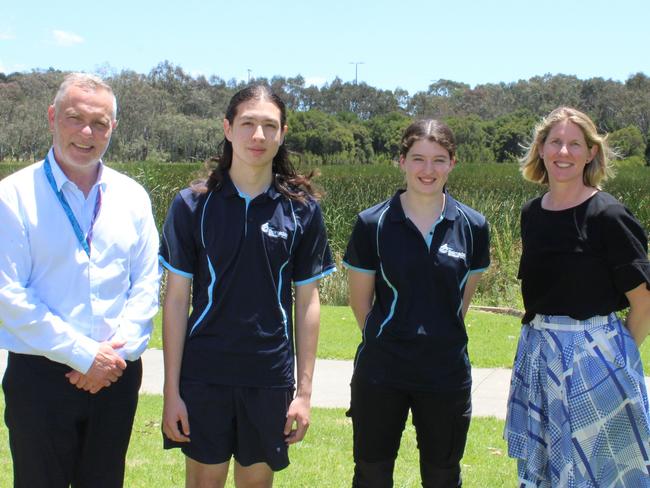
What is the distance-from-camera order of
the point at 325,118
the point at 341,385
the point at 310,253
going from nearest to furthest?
the point at 310,253 → the point at 341,385 → the point at 325,118

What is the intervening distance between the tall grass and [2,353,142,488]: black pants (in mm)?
8201

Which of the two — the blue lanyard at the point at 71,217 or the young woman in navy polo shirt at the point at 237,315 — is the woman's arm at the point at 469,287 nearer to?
the young woman in navy polo shirt at the point at 237,315

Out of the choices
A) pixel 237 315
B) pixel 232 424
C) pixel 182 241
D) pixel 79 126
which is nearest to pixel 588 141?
pixel 237 315

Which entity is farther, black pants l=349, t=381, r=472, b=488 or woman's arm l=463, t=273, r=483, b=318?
woman's arm l=463, t=273, r=483, b=318

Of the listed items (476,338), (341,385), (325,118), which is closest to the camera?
(341,385)

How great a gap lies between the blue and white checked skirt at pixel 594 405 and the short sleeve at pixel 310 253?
3.85 ft

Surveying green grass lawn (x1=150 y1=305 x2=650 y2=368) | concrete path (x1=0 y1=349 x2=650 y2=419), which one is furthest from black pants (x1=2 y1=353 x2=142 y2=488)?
green grass lawn (x1=150 y1=305 x2=650 y2=368)

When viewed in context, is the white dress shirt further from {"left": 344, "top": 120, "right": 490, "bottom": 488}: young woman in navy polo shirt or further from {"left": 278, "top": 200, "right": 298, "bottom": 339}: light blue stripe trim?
{"left": 344, "top": 120, "right": 490, "bottom": 488}: young woman in navy polo shirt

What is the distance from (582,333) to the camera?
365 centimetres

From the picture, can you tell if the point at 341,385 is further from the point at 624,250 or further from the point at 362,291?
the point at 624,250

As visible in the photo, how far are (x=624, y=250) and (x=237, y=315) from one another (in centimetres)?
178

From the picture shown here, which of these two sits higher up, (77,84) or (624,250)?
(77,84)

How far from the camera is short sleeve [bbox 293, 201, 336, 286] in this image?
11.4 feet

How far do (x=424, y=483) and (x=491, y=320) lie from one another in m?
6.55
